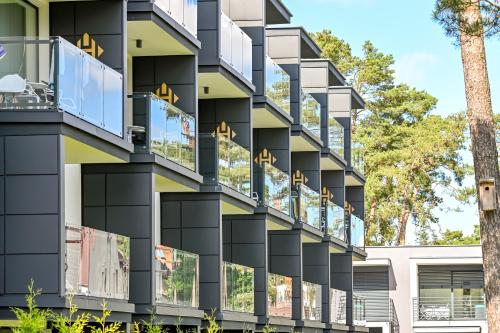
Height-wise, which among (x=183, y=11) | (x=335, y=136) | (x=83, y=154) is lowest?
(x=83, y=154)

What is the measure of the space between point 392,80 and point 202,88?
50.1m

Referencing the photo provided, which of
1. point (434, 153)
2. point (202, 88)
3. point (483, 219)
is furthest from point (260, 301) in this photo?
point (434, 153)

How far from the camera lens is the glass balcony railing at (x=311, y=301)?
1594 inches

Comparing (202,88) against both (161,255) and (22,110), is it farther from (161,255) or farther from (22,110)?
(22,110)

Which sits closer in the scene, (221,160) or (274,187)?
(221,160)

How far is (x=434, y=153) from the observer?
77.4m

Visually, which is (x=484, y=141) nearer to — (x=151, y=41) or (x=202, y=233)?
(x=202, y=233)

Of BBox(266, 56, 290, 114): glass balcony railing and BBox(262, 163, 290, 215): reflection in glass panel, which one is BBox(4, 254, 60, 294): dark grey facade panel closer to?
BBox(262, 163, 290, 215): reflection in glass panel

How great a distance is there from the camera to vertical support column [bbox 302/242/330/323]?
4484 cm

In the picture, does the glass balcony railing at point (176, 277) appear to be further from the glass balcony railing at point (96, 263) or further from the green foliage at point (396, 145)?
the green foliage at point (396, 145)

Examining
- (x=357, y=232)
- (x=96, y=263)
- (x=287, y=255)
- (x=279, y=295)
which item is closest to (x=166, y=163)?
(x=96, y=263)

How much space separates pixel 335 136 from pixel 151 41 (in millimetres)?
20149

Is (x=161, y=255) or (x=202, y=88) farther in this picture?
(x=202, y=88)

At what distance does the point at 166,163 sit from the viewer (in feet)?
87.9
